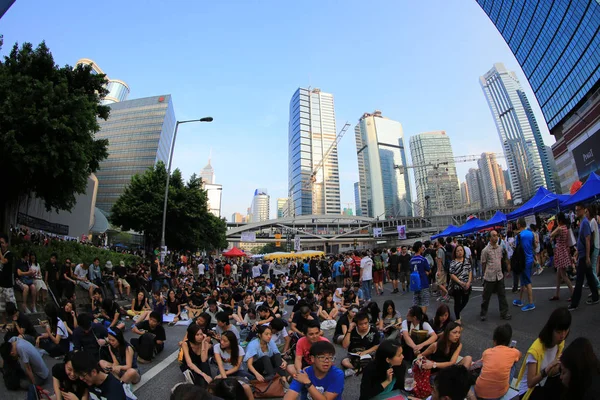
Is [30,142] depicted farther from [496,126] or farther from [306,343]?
[496,126]

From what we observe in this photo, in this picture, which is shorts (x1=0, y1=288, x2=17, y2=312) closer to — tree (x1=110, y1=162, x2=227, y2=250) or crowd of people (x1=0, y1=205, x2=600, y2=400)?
crowd of people (x1=0, y1=205, x2=600, y2=400)

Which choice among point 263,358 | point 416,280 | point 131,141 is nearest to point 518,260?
point 416,280

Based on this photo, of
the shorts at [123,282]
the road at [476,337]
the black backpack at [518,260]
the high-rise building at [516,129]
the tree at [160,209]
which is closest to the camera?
the road at [476,337]

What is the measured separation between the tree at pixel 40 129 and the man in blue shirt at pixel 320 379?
1372 centimetres

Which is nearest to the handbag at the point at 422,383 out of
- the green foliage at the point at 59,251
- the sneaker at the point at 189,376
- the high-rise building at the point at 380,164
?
the sneaker at the point at 189,376

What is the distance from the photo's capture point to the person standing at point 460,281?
6.70 metres

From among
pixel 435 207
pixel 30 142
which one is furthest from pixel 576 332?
pixel 435 207

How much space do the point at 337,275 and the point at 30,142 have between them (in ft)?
49.7

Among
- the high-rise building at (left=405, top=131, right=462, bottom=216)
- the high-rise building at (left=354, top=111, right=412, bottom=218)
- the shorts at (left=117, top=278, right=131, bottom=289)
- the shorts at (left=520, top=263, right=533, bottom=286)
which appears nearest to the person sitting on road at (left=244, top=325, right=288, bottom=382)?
the shorts at (left=520, top=263, right=533, bottom=286)

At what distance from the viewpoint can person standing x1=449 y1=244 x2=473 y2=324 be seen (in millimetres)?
6703

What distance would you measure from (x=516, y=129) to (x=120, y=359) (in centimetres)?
20049

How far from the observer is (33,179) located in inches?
578

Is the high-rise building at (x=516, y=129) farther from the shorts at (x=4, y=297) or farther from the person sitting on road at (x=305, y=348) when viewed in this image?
the shorts at (x=4, y=297)

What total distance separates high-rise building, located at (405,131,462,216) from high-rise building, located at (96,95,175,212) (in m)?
77.0
